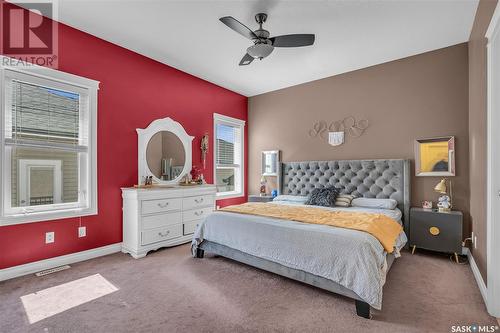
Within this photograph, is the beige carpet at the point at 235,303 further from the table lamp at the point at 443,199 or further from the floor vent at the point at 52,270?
the table lamp at the point at 443,199

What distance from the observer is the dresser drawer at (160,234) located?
136 inches

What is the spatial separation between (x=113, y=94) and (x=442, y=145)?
4.85 meters

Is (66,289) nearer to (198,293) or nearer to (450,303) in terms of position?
(198,293)

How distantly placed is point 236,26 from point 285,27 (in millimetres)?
889

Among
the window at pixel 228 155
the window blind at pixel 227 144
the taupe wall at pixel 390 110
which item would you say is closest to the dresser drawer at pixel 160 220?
the window at pixel 228 155

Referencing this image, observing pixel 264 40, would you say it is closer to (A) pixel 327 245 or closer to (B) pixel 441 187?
(A) pixel 327 245

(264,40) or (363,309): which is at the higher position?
(264,40)

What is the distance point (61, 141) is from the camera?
3150 millimetres

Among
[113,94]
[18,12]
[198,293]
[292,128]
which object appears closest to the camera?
[198,293]

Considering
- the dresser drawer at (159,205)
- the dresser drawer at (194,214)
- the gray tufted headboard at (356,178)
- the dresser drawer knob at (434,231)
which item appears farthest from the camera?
the dresser drawer at (194,214)

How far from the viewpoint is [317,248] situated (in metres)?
2.30

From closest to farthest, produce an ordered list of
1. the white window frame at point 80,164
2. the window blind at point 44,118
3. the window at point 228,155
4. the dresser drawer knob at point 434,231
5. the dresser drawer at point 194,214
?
the white window frame at point 80,164
the window blind at point 44,118
the dresser drawer knob at point 434,231
the dresser drawer at point 194,214
the window at point 228,155

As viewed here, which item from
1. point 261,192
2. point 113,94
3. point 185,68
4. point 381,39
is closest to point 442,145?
point 381,39

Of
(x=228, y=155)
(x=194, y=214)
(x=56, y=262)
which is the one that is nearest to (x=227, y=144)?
(x=228, y=155)
